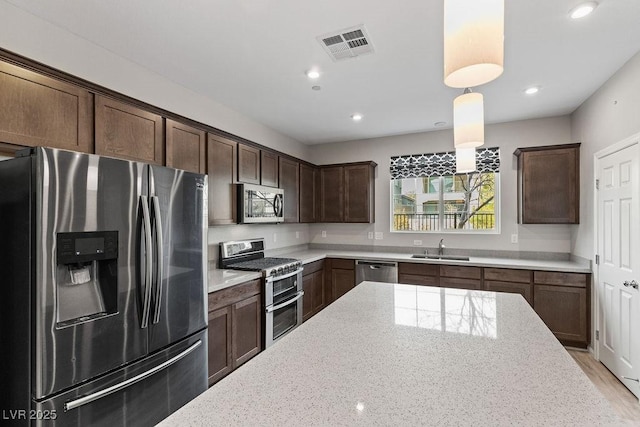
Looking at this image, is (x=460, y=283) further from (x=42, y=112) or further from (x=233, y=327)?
(x=42, y=112)

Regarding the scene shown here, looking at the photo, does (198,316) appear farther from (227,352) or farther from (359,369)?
(359,369)

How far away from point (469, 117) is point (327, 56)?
130cm

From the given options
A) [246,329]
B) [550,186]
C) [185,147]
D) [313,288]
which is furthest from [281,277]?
[550,186]

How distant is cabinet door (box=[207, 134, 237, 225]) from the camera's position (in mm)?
2984

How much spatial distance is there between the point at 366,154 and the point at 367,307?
3.65 meters

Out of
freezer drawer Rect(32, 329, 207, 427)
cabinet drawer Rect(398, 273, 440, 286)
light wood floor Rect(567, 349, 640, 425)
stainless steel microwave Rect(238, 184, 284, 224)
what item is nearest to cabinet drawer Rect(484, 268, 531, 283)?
cabinet drawer Rect(398, 273, 440, 286)

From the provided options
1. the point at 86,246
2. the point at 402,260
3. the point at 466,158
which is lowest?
the point at 402,260

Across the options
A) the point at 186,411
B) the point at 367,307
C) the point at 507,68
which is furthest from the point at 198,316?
the point at 507,68

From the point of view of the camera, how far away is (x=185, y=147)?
272 cm

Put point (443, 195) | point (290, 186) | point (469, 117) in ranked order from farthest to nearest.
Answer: point (443, 195), point (290, 186), point (469, 117)

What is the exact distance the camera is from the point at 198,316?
7.27 ft

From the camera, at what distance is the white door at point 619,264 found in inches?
98.4

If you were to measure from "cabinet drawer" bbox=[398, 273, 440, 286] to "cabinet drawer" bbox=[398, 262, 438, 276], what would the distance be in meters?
0.04

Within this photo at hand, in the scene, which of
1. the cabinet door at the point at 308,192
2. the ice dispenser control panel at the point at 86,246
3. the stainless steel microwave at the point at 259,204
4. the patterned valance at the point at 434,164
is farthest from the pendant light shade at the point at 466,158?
the cabinet door at the point at 308,192
